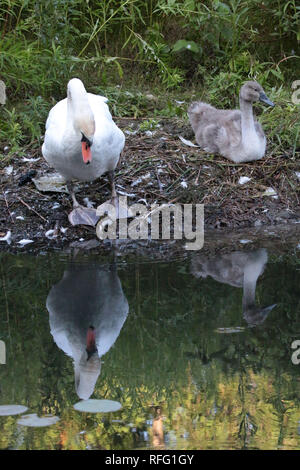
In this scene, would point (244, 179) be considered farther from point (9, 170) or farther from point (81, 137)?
point (9, 170)

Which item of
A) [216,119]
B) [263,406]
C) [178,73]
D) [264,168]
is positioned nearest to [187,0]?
[178,73]

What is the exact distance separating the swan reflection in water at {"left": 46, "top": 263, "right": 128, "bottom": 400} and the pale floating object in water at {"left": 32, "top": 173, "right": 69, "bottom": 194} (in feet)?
3.89

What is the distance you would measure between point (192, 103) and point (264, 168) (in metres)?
0.91

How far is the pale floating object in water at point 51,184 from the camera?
6.64 metres

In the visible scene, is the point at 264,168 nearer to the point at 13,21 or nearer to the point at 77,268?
the point at 77,268

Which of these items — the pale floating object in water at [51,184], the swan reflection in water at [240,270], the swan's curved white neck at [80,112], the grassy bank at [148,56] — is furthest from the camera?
the grassy bank at [148,56]

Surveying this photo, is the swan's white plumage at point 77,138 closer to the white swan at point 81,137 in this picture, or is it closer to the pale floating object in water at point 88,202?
the white swan at point 81,137

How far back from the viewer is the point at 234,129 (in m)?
6.93

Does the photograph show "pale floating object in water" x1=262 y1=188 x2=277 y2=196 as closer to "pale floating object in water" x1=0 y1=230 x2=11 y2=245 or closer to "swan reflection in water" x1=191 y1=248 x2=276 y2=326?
"swan reflection in water" x1=191 y1=248 x2=276 y2=326

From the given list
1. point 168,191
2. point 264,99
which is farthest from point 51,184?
point 264,99

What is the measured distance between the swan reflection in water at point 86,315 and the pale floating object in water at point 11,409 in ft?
0.88

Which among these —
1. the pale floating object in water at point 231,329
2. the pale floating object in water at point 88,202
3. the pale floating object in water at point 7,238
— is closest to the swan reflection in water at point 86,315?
the pale floating object in water at point 231,329

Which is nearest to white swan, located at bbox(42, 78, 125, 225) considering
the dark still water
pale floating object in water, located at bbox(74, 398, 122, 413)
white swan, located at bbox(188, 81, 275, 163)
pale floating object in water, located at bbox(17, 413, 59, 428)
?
the dark still water

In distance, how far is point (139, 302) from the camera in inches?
195
